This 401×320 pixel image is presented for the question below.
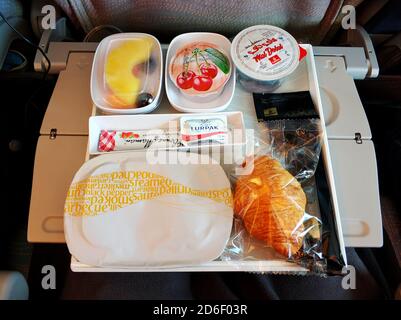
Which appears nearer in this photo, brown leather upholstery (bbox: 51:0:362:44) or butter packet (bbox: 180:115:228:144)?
butter packet (bbox: 180:115:228:144)

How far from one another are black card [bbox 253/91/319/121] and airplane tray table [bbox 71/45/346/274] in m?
0.01

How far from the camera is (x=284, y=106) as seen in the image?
69 cm

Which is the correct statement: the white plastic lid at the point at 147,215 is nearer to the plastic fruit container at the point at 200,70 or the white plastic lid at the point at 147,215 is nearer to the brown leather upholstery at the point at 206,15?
the plastic fruit container at the point at 200,70

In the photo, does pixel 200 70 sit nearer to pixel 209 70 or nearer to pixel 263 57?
pixel 209 70

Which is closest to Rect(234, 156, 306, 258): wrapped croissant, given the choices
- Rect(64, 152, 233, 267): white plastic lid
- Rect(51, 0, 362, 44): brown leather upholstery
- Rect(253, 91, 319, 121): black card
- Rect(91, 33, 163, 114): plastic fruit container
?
Rect(64, 152, 233, 267): white plastic lid

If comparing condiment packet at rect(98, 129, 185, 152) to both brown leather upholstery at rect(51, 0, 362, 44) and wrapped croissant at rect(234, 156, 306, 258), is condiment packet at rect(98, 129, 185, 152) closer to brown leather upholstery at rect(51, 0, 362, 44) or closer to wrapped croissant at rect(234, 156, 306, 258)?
wrapped croissant at rect(234, 156, 306, 258)

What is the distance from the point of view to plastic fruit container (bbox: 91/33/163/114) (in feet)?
2.22

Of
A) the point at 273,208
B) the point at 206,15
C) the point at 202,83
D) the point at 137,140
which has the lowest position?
the point at 273,208

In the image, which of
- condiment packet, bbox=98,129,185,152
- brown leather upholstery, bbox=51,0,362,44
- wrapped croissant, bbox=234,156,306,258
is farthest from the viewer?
brown leather upholstery, bbox=51,0,362,44

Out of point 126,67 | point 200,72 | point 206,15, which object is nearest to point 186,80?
point 200,72

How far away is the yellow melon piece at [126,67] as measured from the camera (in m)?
0.68

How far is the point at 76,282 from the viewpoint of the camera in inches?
28.4
